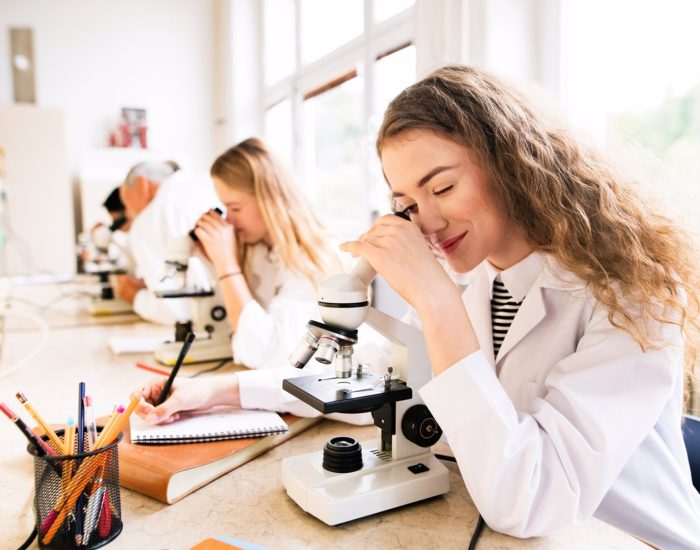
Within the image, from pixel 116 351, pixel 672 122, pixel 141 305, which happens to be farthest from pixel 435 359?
pixel 141 305

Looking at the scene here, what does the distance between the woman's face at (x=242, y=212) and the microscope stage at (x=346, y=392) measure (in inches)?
40.6

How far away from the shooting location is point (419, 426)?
0.86 metres

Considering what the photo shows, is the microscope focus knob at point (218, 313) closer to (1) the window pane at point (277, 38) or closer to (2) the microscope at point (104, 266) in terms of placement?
(2) the microscope at point (104, 266)

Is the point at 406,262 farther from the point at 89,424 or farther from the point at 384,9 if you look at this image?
the point at 384,9

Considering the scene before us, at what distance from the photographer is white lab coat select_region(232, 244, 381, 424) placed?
112 cm

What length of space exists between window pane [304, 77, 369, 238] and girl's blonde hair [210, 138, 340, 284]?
826mm

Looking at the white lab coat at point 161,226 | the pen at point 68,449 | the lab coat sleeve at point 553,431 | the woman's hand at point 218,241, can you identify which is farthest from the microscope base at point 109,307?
the lab coat sleeve at point 553,431

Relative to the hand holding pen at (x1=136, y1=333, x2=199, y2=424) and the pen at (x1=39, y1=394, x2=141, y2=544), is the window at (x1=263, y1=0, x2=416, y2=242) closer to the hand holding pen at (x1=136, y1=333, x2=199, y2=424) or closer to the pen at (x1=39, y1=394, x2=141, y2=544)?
the hand holding pen at (x1=136, y1=333, x2=199, y2=424)

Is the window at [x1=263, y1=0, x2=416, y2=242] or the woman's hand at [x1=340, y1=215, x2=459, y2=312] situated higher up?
the window at [x1=263, y1=0, x2=416, y2=242]

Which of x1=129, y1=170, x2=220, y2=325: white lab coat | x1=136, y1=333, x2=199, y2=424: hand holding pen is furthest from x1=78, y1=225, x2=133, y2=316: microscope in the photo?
x1=136, y1=333, x2=199, y2=424: hand holding pen

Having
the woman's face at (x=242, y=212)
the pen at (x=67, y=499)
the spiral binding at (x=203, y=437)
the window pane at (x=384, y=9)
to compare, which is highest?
the window pane at (x=384, y=9)

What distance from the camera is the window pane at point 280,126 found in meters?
3.97

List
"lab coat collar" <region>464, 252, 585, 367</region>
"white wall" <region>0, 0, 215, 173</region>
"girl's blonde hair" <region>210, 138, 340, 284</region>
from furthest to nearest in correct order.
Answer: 1. "white wall" <region>0, 0, 215, 173</region>
2. "girl's blonde hair" <region>210, 138, 340, 284</region>
3. "lab coat collar" <region>464, 252, 585, 367</region>

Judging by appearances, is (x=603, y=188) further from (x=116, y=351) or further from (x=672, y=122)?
(x=116, y=351)
